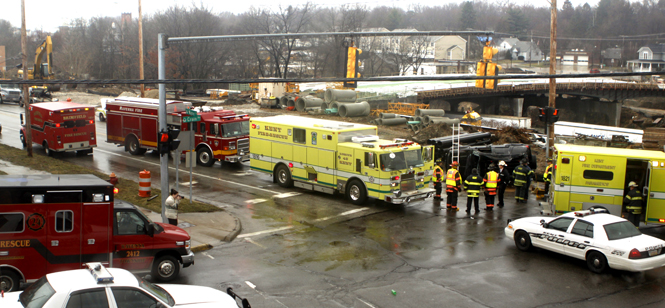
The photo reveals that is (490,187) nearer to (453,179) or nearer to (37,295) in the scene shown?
(453,179)

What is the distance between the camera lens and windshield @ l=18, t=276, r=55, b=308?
260 inches

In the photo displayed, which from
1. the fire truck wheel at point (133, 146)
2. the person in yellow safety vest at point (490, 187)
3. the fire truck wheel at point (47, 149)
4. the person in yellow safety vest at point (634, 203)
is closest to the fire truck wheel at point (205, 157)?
the fire truck wheel at point (133, 146)

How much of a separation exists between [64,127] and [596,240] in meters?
24.6

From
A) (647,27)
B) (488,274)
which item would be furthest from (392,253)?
(647,27)

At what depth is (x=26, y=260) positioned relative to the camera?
10180 mm

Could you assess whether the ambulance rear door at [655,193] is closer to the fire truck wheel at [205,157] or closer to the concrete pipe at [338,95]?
the fire truck wheel at [205,157]

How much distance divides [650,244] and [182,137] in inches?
537

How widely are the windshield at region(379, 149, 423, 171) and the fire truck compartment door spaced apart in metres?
10.1

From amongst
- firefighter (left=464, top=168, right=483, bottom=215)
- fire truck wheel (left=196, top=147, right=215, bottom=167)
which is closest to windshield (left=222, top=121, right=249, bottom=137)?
fire truck wheel (left=196, top=147, right=215, bottom=167)

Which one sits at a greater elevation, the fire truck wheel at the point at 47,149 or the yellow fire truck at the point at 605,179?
the yellow fire truck at the point at 605,179

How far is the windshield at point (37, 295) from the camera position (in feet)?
21.7

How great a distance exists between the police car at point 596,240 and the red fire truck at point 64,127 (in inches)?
880

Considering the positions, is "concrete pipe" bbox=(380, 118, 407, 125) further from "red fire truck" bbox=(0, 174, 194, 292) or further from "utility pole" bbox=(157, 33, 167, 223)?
"red fire truck" bbox=(0, 174, 194, 292)

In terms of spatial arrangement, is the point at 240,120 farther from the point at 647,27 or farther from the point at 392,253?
the point at 647,27
